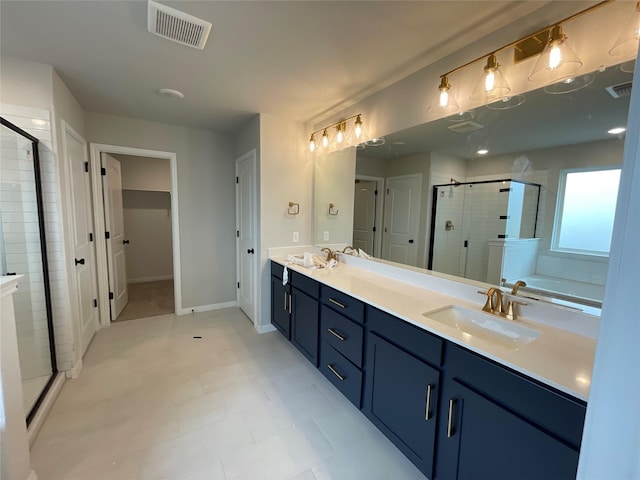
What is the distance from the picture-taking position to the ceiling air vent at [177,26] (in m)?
1.42

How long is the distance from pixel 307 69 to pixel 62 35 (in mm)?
1471

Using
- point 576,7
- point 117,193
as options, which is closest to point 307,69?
point 576,7

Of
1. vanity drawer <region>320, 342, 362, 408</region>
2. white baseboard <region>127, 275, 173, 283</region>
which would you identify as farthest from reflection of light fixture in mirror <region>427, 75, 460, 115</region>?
white baseboard <region>127, 275, 173, 283</region>

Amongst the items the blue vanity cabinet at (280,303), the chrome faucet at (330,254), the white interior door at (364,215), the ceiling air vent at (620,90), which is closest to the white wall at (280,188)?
the blue vanity cabinet at (280,303)

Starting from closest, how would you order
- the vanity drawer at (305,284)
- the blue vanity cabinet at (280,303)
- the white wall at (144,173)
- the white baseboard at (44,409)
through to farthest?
the white baseboard at (44,409) → the vanity drawer at (305,284) → the blue vanity cabinet at (280,303) → the white wall at (144,173)

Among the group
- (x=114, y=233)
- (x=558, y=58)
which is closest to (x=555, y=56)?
(x=558, y=58)

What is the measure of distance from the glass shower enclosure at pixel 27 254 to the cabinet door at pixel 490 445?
8.10 feet

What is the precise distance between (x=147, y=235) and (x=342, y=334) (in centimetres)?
475

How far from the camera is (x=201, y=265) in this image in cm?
372

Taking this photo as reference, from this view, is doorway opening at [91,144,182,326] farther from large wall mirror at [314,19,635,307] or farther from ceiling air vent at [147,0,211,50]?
large wall mirror at [314,19,635,307]

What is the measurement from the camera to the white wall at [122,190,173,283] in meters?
5.03

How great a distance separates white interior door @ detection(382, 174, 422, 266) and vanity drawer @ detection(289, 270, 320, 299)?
659mm

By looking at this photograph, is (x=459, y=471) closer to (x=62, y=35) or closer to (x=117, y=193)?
(x=62, y=35)

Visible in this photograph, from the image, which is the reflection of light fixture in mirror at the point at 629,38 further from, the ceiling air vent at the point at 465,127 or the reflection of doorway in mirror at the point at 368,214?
the reflection of doorway in mirror at the point at 368,214
